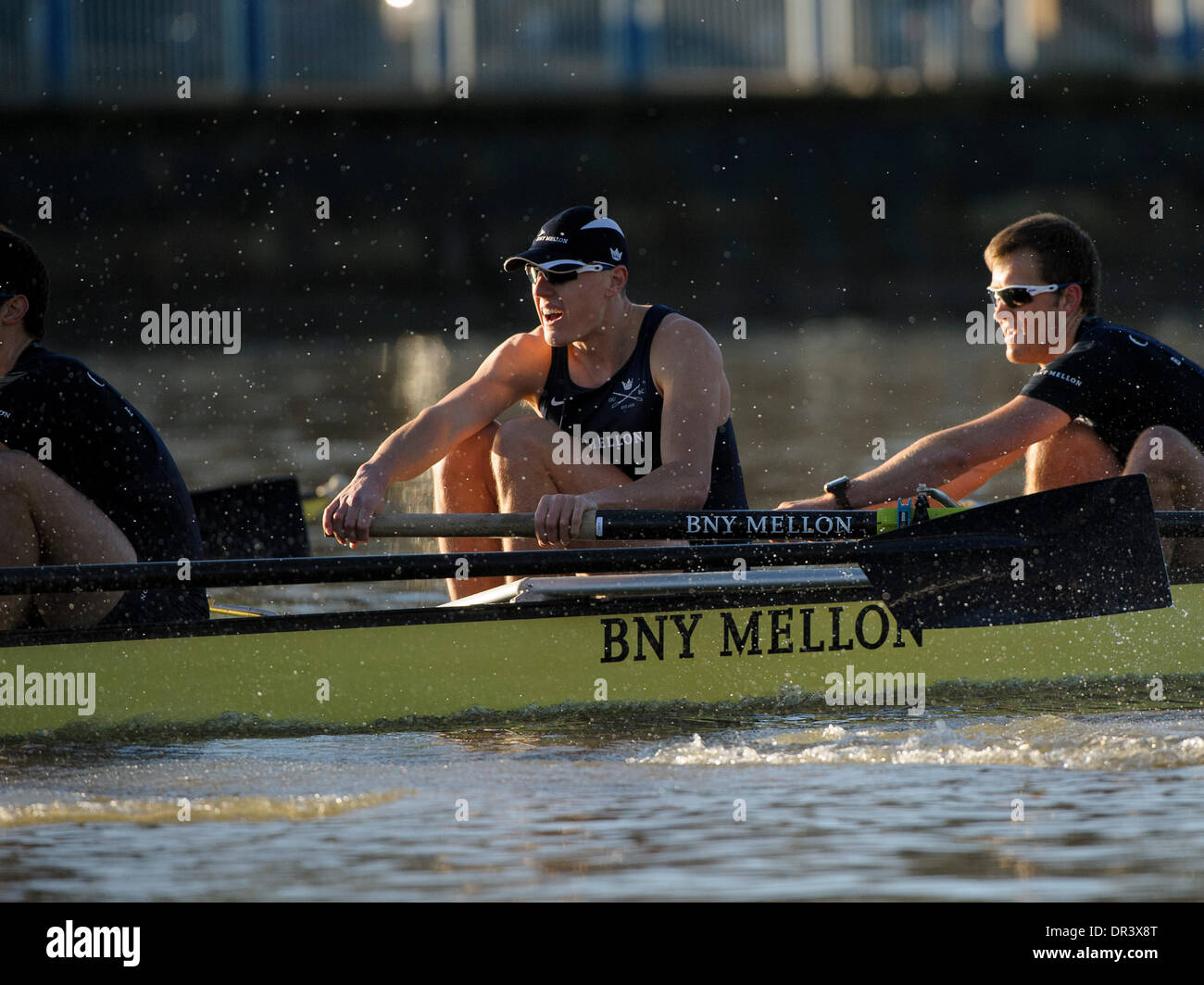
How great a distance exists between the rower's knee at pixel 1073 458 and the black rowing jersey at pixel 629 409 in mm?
1108

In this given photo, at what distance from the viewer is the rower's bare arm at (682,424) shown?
6.44 metres

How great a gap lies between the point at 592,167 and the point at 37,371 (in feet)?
77.6

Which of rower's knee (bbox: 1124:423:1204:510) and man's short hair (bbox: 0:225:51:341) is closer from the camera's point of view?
man's short hair (bbox: 0:225:51:341)

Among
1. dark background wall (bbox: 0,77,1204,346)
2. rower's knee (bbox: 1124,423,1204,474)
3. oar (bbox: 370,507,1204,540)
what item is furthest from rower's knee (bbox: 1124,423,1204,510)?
dark background wall (bbox: 0,77,1204,346)

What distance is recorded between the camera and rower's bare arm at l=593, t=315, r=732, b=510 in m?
6.44

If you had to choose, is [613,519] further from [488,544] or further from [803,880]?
[803,880]

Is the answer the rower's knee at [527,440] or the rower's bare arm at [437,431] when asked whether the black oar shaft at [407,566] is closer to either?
the rower's bare arm at [437,431]

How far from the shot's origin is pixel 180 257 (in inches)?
1152

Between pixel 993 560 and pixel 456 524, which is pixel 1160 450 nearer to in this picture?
pixel 993 560

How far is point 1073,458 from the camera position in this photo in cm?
687

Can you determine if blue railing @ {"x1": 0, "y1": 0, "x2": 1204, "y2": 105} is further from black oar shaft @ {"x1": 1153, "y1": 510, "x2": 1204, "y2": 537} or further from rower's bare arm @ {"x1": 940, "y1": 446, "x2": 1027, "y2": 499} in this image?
black oar shaft @ {"x1": 1153, "y1": 510, "x2": 1204, "y2": 537}

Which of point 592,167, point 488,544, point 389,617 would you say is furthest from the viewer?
point 592,167
